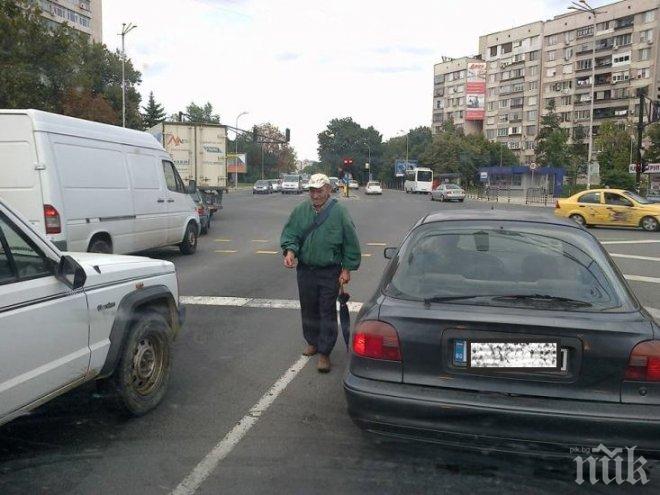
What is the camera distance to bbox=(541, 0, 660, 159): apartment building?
74.6 metres

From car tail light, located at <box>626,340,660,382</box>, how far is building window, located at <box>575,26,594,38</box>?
89.8 metres

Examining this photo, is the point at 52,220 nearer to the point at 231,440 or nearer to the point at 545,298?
the point at 231,440

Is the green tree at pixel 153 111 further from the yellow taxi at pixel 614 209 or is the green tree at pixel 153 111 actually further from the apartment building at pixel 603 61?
the yellow taxi at pixel 614 209

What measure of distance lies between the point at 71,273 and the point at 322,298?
2.23m

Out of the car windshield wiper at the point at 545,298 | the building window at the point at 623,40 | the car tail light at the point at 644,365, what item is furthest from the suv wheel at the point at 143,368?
the building window at the point at 623,40

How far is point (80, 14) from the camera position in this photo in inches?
2810

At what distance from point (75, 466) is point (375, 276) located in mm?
7537

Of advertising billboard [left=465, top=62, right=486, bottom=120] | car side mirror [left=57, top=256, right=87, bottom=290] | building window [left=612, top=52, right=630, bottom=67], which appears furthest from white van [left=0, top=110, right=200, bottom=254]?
advertising billboard [left=465, top=62, right=486, bottom=120]

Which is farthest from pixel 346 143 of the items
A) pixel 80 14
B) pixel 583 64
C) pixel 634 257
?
pixel 634 257

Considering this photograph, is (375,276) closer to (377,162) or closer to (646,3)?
(646,3)

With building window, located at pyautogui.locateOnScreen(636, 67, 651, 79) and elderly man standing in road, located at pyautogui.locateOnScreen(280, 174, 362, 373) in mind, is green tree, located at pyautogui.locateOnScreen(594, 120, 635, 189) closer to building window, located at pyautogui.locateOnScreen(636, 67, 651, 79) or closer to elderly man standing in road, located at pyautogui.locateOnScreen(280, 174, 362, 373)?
building window, located at pyautogui.locateOnScreen(636, 67, 651, 79)

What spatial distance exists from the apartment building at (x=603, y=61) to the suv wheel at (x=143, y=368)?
239 feet

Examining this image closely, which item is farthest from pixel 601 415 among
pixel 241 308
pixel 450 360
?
pixel 241 308

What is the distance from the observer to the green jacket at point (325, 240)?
5.11m
